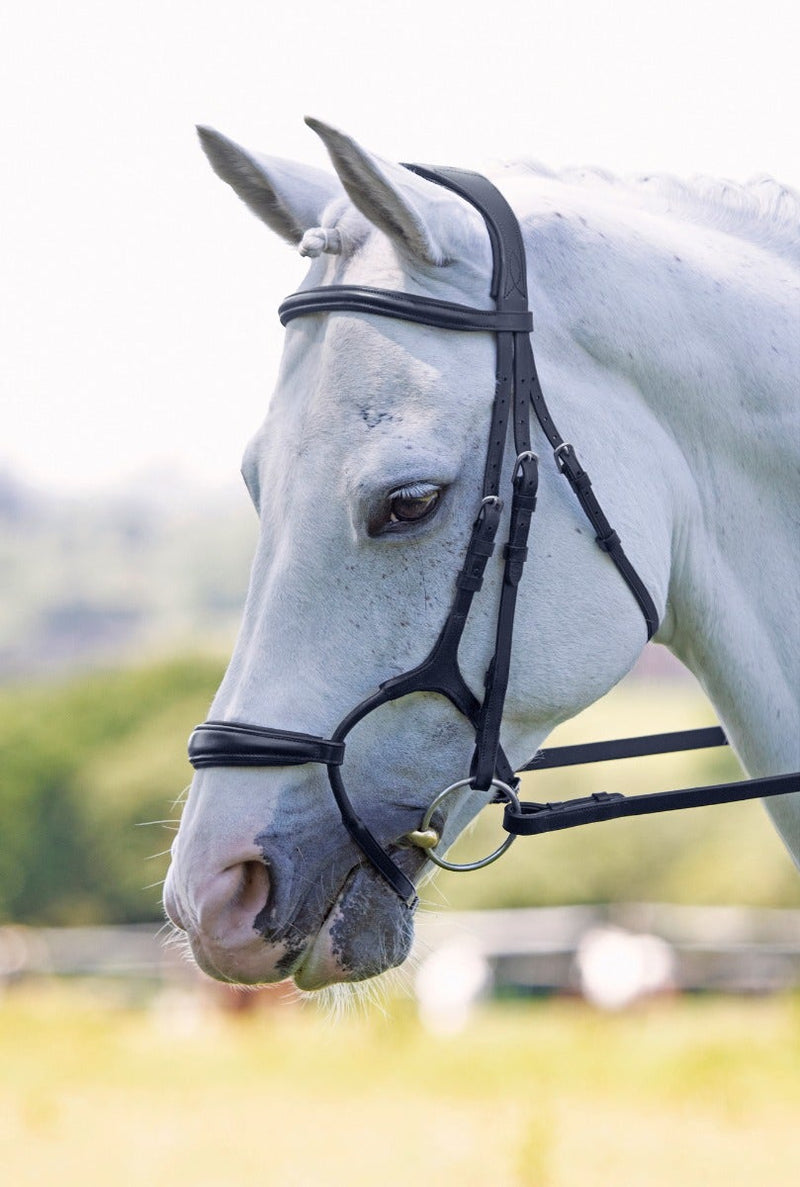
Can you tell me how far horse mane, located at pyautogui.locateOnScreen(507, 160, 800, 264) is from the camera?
2.91 meters

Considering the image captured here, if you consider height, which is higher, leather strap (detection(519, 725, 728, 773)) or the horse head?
the horse head

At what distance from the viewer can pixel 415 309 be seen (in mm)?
2367

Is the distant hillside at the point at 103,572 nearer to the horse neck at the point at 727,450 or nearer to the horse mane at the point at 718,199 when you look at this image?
the horse mane at the point at 718,199

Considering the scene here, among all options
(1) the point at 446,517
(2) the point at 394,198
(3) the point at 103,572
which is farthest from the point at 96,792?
(3) the point at 103,572

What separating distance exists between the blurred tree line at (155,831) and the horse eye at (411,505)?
21.5 meters

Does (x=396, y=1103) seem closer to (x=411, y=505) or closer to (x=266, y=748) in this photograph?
(x=266, y=748)

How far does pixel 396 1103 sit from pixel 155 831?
1603 cm

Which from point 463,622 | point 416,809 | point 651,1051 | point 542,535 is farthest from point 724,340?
point 651,1051

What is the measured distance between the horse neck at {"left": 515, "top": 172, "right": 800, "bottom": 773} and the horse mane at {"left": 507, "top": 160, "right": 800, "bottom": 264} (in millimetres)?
313

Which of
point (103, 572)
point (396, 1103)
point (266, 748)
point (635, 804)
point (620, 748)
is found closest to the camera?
point (266, 748)

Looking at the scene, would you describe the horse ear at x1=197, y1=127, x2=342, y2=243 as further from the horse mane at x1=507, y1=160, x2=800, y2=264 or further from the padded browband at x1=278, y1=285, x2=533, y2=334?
the horse mane at x1=507, y1=160, x2=800, y2=264

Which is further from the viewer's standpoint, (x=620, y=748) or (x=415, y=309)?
(x=620, y=748)

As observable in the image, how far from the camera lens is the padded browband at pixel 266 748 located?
2.20 m

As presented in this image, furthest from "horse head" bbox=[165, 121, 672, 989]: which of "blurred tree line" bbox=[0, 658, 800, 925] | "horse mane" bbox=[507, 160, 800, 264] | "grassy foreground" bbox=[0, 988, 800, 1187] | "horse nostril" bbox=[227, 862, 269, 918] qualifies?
"blurred tree line" bbox=[0, 658, 800, 925]
